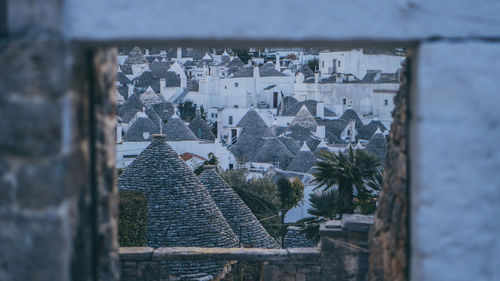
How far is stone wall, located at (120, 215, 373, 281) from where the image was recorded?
268 inches

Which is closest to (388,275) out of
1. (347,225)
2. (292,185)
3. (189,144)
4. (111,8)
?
(111,8)

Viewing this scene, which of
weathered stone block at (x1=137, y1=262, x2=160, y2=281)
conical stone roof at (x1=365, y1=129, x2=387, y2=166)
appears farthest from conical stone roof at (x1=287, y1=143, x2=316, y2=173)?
weathered stone block at (x1=137, y1=262, x2=160, y2=281)

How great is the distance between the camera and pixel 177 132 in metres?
30.1

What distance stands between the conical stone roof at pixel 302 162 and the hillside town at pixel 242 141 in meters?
0.06

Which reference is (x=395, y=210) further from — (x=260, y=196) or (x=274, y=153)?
(x=274, y=153)

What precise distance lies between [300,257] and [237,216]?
206 inches

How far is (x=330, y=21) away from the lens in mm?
2121

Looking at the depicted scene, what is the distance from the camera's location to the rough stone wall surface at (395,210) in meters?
2.40

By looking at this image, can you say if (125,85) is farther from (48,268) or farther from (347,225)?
(48,268)

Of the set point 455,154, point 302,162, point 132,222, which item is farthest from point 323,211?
point 302,162

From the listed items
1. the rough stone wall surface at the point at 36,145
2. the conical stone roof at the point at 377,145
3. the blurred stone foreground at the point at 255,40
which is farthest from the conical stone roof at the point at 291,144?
the rough stone wall surface at the point at 36,145

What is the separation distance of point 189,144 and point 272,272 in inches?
871

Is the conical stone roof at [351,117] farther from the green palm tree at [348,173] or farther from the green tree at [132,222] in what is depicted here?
the green tree at [132,222]

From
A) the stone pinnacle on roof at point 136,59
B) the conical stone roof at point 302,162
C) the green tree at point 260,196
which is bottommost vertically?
the green tree at point 260,196
